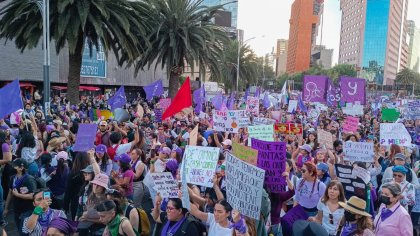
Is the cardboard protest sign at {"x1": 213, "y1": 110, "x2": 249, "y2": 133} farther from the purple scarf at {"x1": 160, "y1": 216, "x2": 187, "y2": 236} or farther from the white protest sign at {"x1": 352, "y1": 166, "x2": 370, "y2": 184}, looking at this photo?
the purple scarf at {"x1": 160, "y1": 216, "x2": 187, "y2": 236}

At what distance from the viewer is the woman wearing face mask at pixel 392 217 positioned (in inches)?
191

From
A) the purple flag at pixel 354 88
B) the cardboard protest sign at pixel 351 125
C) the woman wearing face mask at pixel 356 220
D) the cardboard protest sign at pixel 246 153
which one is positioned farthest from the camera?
the purple flag at pixel 354 88

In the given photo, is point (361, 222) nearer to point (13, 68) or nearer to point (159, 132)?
point (159, 132)

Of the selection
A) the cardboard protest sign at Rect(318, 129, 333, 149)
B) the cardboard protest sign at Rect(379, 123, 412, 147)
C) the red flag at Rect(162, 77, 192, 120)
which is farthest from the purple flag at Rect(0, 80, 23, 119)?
the cardboard protest sign at Rect(379, 123, 412, 147)

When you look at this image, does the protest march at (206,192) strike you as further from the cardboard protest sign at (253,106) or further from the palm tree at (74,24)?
the palm tree at (74,24)

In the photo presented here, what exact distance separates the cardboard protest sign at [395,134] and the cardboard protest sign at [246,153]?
6075 mm

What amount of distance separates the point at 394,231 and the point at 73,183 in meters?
4.38

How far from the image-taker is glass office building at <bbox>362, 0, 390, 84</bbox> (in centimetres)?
15075

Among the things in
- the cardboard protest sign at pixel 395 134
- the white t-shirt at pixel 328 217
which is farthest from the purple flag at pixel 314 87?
the white t-shirt at pixel 328 217

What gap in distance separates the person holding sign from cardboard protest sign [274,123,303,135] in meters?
6.21

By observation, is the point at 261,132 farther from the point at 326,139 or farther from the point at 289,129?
the point at 289,129

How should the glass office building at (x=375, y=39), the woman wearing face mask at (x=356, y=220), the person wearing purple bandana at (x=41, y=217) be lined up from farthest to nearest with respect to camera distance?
the glass office building at (x=375, y=39), the person wearing purple bandana at (x=41, y=217), the woman wearing face mask at (x=356, y=220)

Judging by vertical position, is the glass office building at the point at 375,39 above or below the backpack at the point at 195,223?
above

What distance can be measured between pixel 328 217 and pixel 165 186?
6.75 ft
